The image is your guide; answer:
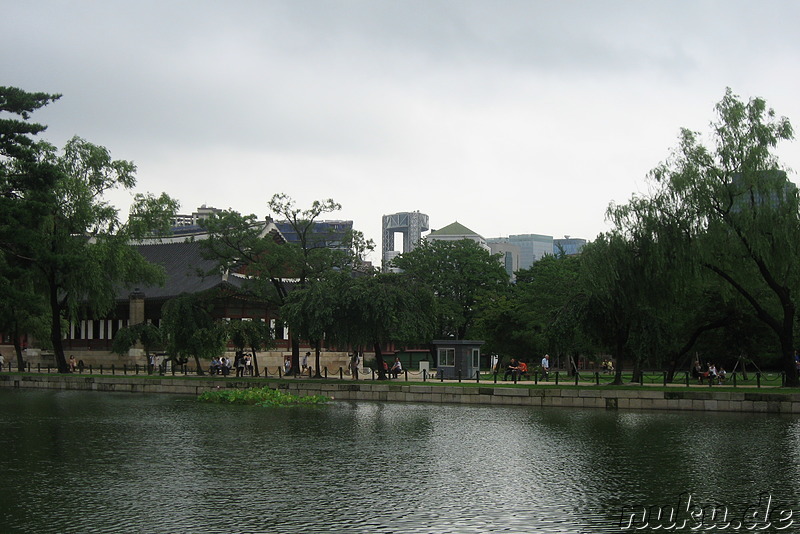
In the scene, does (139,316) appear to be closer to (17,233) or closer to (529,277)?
(17,233)

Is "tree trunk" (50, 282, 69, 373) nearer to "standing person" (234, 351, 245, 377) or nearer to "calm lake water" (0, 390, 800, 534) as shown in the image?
"standing person" (234, 351, 245, 377)

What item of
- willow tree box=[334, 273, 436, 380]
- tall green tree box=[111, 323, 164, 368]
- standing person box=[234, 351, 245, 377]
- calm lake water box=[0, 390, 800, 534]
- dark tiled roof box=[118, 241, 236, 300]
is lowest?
calm lake water box=[0, 390, 800, 534]

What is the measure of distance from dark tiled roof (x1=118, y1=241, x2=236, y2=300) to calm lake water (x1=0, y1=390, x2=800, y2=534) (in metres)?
30.7

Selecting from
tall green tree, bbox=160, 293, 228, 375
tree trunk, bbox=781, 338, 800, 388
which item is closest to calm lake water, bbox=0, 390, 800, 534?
tree trunk, bbox=781, 338, 800, 388

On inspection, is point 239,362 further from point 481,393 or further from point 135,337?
point 481,393

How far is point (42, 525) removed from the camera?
1233 centimetres

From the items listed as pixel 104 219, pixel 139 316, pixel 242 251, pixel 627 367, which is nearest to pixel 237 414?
pixel 242 251

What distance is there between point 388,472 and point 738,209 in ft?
72.2

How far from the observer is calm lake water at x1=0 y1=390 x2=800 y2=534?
1286 centimetres

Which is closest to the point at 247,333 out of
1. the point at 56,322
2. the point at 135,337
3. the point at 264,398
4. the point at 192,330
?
the point at 192,330

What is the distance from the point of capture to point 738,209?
33688mm

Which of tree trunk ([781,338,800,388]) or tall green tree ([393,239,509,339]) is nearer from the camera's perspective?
tree trunk ([781,338,800,388])

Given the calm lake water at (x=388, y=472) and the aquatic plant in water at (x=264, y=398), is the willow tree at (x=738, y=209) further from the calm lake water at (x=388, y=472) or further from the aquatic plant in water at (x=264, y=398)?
the aquatic plant in water at (x=264, y=398)

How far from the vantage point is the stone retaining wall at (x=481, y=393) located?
31641mm
